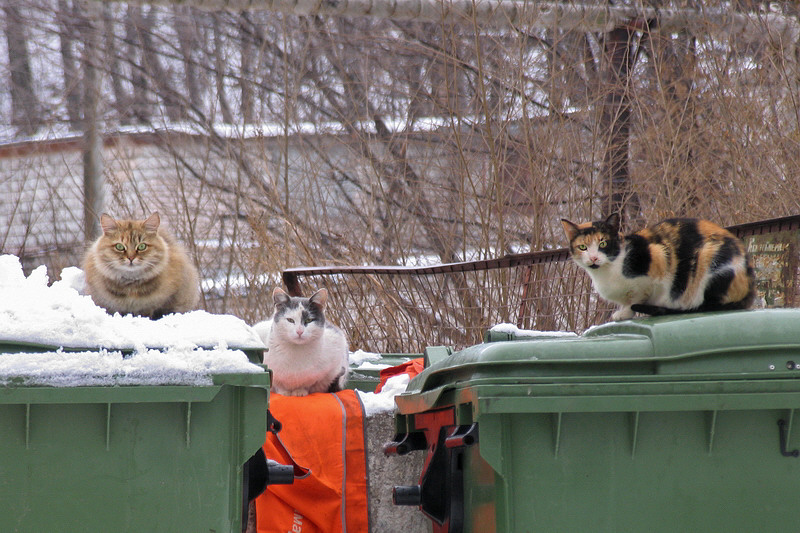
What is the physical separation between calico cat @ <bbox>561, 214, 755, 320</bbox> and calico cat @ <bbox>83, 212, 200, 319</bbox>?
4.90 feet

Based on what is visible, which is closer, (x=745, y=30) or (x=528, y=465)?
(x=528, y=465)

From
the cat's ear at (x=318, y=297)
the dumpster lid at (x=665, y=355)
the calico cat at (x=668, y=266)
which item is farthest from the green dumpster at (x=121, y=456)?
the cat's ear at (x=318, y=297)

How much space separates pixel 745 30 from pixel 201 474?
5035mm

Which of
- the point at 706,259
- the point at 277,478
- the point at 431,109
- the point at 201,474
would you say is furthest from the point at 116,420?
the point at 431,109

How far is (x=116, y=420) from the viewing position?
5.10ft

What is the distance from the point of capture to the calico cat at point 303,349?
10.3 feet

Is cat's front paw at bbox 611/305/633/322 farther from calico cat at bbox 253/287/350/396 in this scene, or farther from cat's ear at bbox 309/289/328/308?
cat's ear at bbox 309/289/328/308

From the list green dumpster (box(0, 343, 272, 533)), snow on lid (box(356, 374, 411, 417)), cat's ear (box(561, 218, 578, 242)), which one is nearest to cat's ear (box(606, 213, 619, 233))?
cat's ear (box(561, 218, 578, 242))

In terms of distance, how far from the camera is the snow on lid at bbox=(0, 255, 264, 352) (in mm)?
1577

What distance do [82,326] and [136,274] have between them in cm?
123

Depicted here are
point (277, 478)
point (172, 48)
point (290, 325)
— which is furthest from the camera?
point (172, 48)

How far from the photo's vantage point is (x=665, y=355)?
1635 millimetres

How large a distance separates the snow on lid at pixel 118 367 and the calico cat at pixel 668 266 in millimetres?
1412

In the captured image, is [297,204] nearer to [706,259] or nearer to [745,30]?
[745,30]
